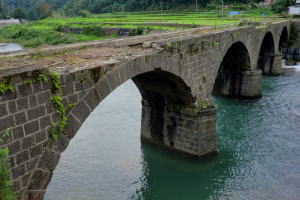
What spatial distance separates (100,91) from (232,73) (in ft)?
69.9

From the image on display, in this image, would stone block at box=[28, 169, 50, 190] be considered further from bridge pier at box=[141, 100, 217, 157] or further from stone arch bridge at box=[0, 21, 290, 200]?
bridge pier at box=[141, 100, 217, 157]

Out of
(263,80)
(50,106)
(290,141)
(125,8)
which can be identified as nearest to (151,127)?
(290,141)

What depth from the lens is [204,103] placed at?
17.7 m

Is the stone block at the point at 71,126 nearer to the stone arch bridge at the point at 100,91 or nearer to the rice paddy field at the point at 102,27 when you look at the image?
the stone arch bridge at the point at 100,91

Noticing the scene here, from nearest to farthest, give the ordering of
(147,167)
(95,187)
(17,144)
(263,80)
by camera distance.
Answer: (17,144) → (95,187) → (147,167) → (263,80)

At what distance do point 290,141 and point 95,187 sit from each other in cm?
1197

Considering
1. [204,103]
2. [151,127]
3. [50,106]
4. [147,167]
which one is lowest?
[147,167]

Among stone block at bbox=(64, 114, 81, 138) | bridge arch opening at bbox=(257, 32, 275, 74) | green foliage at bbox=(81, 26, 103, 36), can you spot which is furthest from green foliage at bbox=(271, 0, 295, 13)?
stone block at bbox=(64, 114, 81, 138)

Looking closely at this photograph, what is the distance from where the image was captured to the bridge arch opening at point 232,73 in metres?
28.5

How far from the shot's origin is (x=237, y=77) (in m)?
29.0

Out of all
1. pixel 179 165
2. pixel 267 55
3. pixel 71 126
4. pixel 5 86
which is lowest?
pixel 179 165

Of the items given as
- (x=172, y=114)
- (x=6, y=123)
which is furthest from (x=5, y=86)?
(x=172, y=114)

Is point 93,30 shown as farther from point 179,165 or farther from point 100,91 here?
point 100,91

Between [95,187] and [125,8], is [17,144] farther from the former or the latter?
[125,8]
